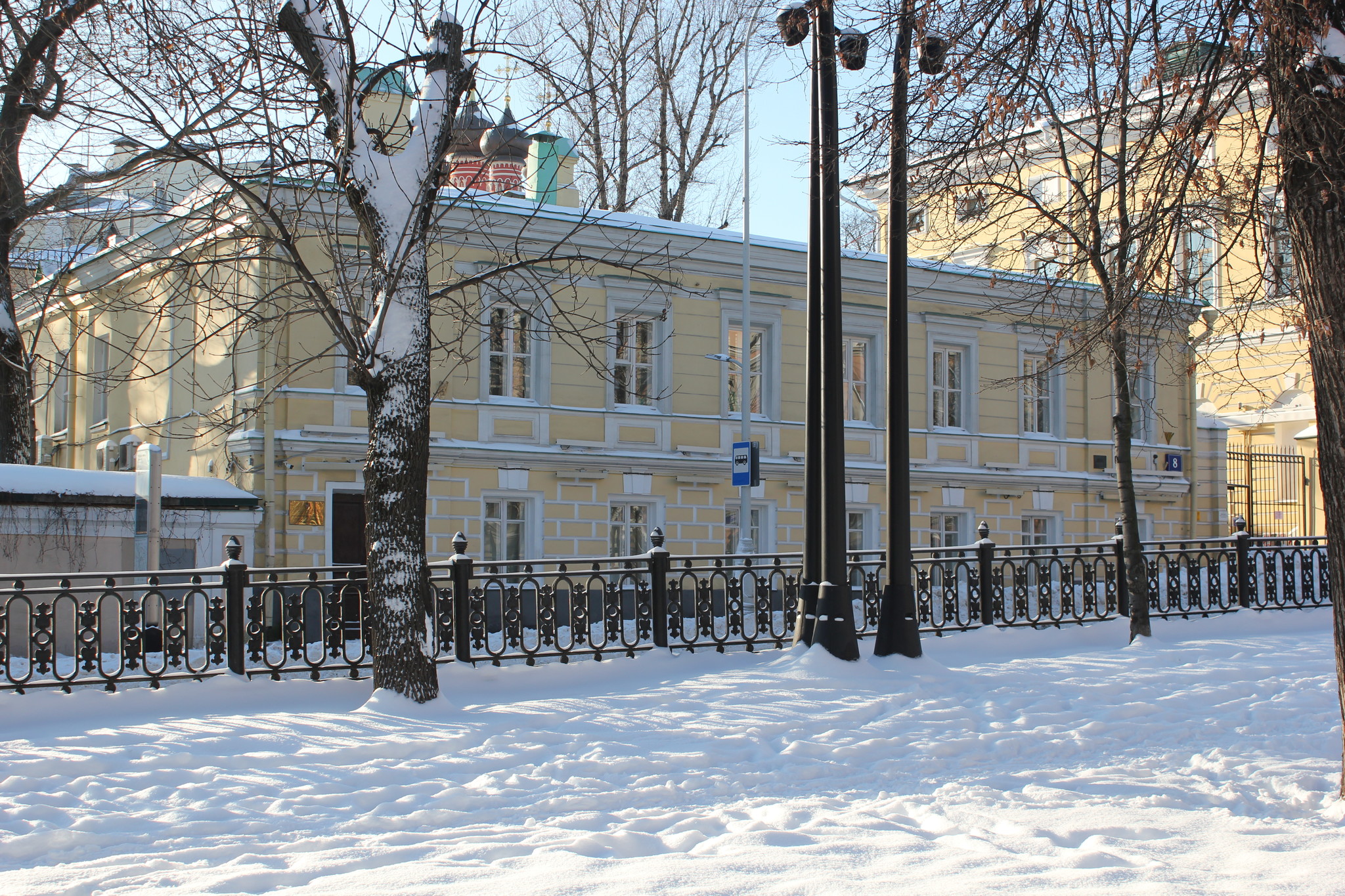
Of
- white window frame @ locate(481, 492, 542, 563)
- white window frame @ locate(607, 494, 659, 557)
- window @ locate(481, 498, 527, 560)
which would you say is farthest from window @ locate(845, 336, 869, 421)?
window @ locate(481, 498, 527, 560)

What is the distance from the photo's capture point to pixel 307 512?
57.8 feet

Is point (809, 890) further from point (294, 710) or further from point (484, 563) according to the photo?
point (484, 563)

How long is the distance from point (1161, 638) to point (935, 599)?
2628 mm

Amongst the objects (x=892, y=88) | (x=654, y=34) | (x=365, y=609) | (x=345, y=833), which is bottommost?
(x=345, y=833)

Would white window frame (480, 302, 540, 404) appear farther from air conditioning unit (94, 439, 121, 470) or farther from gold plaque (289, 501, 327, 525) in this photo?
air conditioning unit (94, 439, 121, 470)

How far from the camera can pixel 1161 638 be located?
13656 mm

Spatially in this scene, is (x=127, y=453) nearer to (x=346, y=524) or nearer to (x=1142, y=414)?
(x=346, y=524)

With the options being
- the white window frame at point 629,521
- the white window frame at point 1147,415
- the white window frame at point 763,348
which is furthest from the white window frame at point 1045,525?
the white window frame at point 629,521

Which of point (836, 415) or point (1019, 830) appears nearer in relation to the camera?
point (1019, 830)

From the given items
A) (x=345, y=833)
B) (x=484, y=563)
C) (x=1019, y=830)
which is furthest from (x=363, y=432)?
(x=1019, y=830)

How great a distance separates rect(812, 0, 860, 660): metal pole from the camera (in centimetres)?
1070

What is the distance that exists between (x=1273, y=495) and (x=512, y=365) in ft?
68.2

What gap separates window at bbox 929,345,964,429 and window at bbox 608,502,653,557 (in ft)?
21.4

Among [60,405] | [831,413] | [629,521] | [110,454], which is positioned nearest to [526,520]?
[629,521]
